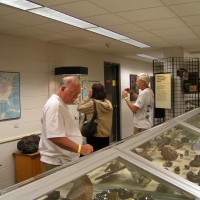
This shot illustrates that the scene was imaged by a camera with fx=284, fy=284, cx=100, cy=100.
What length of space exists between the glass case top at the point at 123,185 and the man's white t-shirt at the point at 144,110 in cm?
258

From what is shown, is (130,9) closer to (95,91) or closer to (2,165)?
(95,91)

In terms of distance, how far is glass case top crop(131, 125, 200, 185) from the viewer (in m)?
1.67

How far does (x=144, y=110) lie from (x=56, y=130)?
6.34ft

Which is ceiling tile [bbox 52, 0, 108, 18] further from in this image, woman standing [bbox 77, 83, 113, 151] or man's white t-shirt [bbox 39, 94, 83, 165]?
man's white t-shirt [bbox 39, 94, 83, 165]

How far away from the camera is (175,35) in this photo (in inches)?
210

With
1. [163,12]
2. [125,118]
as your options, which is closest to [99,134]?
[163,12]

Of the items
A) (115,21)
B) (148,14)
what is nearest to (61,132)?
(148,14)

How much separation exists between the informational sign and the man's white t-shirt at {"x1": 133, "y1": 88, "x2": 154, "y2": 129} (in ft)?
6.59

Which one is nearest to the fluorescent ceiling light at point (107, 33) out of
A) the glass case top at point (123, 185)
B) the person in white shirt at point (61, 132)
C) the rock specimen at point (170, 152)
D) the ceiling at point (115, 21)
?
the ceiling at point (115, 21)

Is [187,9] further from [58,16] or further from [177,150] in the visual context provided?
[177,150]

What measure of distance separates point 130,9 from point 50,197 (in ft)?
9.56

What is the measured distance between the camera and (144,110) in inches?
158

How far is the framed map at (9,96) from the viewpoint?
446cm

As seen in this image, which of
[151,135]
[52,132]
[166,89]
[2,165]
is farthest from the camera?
[166,89]
